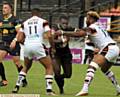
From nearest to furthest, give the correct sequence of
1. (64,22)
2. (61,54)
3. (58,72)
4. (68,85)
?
(64,22) → (58,72) → (61,54) → (68,85)

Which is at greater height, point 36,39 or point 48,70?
point 36,39

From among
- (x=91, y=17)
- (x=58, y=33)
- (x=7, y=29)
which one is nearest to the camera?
(x=91, y=17)

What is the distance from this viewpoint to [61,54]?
1343 cm

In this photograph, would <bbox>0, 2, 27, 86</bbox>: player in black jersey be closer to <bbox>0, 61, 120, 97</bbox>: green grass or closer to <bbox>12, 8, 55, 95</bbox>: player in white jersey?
<bbox>0, 61, 120, 97</bbox>: green grass

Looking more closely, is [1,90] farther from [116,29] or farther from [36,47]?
[116,29]

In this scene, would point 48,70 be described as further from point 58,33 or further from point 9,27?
point 9,27

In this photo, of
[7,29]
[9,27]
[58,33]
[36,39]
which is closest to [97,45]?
[58,33]

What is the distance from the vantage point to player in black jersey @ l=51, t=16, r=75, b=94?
1312 centimetres

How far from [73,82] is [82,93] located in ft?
16.5

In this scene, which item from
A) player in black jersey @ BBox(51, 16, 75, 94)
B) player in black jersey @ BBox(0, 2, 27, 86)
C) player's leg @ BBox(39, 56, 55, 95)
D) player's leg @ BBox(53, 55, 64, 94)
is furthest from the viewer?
player in black jersey @ BBox(0, 2, 27, 86)

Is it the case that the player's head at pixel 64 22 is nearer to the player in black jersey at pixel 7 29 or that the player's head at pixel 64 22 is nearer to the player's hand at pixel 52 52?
the player's hand at pixel 52 52

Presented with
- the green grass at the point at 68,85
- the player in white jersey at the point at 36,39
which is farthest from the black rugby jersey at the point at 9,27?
the player in white jersey at the point at 36,39

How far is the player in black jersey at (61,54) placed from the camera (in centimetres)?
1312

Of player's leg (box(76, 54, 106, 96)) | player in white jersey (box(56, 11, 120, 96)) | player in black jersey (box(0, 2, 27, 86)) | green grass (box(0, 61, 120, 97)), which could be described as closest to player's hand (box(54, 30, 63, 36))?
player in white jersey (box(56, 11, 120, 96))
